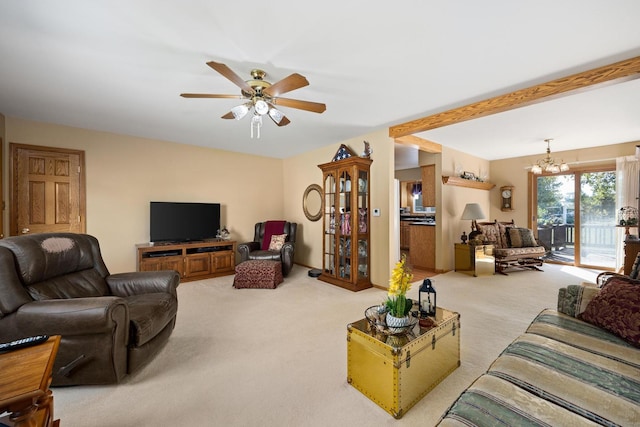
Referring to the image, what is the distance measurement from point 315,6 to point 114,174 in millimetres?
4277

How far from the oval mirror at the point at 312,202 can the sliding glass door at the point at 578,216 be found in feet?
16.6

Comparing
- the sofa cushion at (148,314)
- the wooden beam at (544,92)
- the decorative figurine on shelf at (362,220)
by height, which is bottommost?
the sofa cushion at (148,314)

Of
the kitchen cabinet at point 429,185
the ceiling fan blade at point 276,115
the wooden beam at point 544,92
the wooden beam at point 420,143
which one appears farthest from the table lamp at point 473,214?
the ceiling fan blade at point 276,115

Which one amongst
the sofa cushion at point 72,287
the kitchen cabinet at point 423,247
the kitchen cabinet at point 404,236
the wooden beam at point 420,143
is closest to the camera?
the sofa cushion at point 72,287

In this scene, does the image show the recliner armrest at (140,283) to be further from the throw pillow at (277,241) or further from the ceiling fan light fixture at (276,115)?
the throw pillow at (277,241)

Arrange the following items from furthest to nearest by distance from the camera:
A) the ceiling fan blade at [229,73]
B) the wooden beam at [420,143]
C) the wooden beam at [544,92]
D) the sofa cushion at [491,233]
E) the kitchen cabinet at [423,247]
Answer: the kitchen cabinet at [423,247] → the sofa cushion at [491,233] → the wooden beam at [420,143] → the wooden beam at [544,92] → the ceiling fan blade at [229,73]

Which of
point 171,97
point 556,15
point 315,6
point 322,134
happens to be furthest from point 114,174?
point 556,15

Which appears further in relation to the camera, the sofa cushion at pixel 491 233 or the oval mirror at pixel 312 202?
the oval mirror at pixel 312 202

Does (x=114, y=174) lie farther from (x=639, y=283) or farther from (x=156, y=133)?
(x=639, y=283)

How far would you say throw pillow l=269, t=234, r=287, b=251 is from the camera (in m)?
4.97

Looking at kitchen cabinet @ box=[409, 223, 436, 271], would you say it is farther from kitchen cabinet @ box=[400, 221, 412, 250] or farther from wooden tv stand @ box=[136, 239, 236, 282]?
wooden tv stand @ box=[136, 239, 236, 282]

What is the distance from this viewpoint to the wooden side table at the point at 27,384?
94 cm

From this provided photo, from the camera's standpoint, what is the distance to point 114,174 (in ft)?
13.8

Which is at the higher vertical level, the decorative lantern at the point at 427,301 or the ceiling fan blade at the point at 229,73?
→ the ceiling fan blade at the point at 229,73
